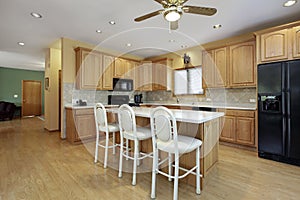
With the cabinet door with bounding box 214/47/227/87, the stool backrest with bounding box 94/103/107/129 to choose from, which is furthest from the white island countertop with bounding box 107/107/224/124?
the cabinet door with bounding box 214/47/227/87

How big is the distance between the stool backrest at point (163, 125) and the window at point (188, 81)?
3400 millimetres

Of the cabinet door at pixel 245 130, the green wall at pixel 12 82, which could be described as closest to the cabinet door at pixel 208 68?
the cabinet door at pixel 245 130

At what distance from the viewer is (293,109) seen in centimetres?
272

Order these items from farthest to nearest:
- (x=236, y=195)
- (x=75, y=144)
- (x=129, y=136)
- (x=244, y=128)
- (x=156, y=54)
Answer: (x=156, y=54), (x=75, y=144), (x=244, y=128), (x=129, y=136), (x=236, y=195)

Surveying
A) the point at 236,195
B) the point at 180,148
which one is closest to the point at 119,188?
the point at 180,148

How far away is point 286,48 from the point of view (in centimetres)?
283

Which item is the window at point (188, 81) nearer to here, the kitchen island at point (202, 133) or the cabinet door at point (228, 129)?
the cabinet door at point (228, 129)

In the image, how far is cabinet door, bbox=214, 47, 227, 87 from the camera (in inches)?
156

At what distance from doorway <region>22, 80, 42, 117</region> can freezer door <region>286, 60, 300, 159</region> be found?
35.6ft

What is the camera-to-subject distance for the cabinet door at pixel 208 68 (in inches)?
166

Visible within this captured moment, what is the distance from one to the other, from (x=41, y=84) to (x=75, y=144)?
23.9ft

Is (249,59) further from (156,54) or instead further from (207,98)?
(156,54)

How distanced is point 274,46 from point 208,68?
59.8 inches

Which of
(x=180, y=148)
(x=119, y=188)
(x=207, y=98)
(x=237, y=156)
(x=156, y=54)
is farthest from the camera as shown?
(x=156, y=54)
